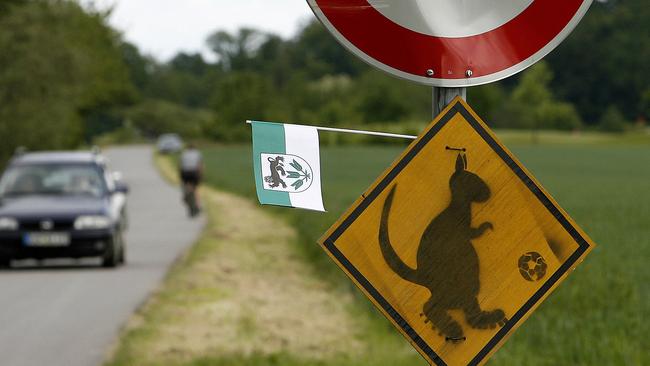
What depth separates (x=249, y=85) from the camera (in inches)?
5443

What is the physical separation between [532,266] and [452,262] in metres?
0.21

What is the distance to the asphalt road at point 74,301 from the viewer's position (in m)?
10.6

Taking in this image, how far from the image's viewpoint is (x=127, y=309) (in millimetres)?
13266

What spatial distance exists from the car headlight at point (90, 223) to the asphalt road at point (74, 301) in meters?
0.55

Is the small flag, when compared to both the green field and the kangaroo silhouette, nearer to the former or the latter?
the kangaroo silhouette

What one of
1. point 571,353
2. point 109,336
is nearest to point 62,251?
point 109,336

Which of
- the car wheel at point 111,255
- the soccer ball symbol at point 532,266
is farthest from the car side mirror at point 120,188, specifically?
the soccer ball symbol at point 532,266

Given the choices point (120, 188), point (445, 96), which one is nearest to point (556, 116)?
point (120, 188)

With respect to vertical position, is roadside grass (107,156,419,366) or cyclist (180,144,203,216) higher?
roadside grass (107,156,419,366)

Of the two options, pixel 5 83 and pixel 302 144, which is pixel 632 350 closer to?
pixel 302 144

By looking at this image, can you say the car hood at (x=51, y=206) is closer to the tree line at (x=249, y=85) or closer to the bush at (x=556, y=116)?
the tree line at (x=249, y=85)

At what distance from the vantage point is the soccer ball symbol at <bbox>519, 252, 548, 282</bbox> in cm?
375

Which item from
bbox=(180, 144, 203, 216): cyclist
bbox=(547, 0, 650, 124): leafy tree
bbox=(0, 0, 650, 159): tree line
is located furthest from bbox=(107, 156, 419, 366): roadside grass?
bbox=(547, 0, 650, 124): leafy tree

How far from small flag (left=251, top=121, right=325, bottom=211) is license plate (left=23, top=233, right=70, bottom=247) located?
14.5 m
